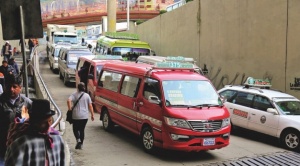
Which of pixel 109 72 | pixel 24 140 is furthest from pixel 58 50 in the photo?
pixel 24 140

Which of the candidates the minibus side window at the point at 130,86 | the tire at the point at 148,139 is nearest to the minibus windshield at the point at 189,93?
the tire at the point at 148,139

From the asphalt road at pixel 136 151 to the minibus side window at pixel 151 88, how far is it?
54.5 inches

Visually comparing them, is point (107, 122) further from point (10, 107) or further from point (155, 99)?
point (10, 107)

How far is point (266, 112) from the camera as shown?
34.8 feet

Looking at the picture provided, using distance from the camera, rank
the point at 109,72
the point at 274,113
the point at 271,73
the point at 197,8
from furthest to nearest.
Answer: the point at 197,8
the point at 271,73
the point at 109,72
the point at 274,113

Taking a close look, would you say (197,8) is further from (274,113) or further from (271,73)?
(274,113)

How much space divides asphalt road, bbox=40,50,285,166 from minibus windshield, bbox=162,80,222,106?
1269 millimetres

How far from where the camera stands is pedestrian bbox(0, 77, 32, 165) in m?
5.22

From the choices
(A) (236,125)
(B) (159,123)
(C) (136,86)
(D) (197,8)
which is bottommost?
(A) (236,125)

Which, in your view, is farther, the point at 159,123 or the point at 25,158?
the point at 159,123

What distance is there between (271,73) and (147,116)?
7985mm

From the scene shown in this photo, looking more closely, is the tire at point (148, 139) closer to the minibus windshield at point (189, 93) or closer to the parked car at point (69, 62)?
the minibus windshield at point (189, 93)

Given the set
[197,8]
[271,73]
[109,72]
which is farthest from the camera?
[197,8]

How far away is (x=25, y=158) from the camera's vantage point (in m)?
2.98
